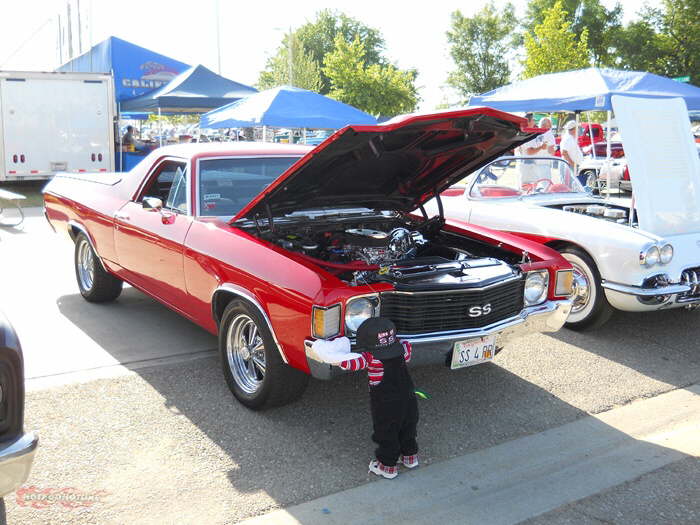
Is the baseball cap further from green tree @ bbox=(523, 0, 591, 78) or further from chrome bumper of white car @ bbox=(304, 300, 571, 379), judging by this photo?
green tree @ bbox=(523, 0, 591, 78)

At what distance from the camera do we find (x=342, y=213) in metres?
4.98

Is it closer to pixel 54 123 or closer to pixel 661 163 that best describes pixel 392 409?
pixel 661 163

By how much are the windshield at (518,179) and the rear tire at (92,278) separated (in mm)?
3711

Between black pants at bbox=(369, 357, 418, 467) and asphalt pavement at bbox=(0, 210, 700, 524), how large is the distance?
184mm

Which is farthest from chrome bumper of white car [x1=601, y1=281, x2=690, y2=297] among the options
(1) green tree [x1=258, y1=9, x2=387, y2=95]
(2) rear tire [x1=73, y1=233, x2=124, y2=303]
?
(1) green tree [x1=258, y1=9, x2=387, y2=95]

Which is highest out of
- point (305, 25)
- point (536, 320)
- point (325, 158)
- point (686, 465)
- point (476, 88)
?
point (305, 25)

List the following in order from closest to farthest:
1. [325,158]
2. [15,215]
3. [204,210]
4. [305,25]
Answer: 1. [325,158]
2. [204,210]
3. [15,215]
4. [305,25]

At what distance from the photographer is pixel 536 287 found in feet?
14.2

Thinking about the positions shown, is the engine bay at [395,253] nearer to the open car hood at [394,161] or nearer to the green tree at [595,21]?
the open car hood at [394,161]

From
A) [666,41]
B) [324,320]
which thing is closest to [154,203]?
[324,320]

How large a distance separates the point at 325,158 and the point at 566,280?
181 centimetres

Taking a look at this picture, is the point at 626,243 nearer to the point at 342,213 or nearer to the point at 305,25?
the point at 342,213

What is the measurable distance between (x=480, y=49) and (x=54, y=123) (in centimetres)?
4434

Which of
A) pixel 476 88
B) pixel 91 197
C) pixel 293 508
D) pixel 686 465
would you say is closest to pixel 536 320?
pixel 686 465
